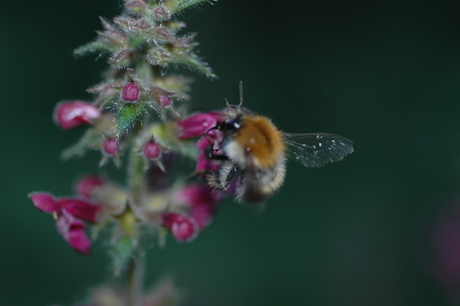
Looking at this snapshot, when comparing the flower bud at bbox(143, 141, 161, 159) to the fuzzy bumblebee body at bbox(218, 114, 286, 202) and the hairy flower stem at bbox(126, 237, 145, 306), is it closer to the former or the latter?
the fuzzy bumblebee body at bbox(218, 114, 286, 202)

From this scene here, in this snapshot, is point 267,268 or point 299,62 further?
point 299,62

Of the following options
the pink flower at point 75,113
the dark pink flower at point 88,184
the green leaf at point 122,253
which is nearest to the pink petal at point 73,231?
the green leaf at point 122,253

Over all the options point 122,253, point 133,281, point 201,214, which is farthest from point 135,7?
point 133,281

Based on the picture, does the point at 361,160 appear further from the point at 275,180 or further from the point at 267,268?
the point at 275,180

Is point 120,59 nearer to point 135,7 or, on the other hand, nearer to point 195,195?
point 135,7

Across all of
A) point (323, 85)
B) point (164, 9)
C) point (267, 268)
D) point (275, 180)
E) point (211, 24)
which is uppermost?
point (164, 9)

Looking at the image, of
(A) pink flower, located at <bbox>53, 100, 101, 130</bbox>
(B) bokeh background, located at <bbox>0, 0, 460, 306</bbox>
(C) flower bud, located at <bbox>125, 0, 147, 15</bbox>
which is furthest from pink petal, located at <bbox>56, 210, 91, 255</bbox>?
(B) bokeh background, located at <bbox>0, 0, 460, 306</bbox>

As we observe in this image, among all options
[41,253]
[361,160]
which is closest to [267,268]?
[361,160]
